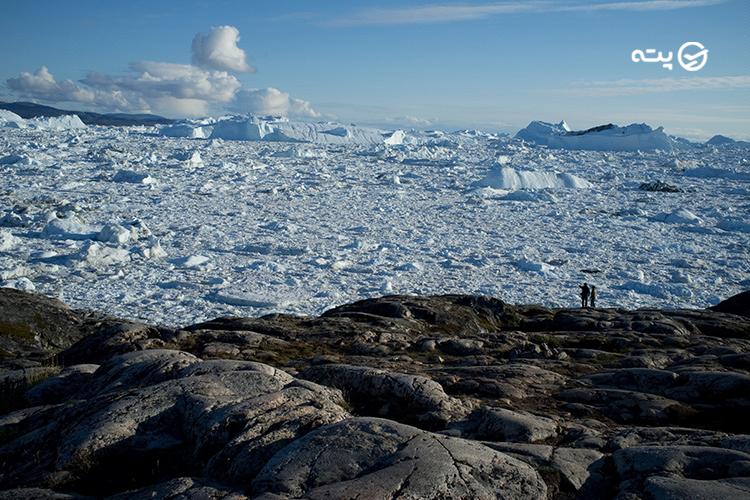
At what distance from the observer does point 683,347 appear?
262 inches

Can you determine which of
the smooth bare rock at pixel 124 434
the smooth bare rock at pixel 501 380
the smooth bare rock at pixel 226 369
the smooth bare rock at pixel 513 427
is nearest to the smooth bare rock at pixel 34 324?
the smooth bare rock at pixel 124 434

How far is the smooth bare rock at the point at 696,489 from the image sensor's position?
91.0 inches

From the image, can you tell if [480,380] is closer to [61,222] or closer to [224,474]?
[224,474]

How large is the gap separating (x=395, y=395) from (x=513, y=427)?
96 cm

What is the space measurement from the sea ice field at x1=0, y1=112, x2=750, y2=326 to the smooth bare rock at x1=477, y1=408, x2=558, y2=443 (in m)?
6.68

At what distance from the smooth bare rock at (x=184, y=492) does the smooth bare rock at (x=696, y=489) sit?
6.62 feet

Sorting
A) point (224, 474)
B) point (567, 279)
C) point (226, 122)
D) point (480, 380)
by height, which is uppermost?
point (226, 122)

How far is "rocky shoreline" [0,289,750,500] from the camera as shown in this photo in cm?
250

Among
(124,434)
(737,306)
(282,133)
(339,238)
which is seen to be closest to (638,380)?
(124,434)

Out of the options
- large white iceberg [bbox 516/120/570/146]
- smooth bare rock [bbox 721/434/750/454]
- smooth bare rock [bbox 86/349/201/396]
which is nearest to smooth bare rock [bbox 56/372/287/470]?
smooth bare rock [bbox 86/349/201/396]

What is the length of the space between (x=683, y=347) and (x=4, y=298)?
938 cm

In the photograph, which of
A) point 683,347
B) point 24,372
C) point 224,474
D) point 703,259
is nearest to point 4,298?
point 24,372

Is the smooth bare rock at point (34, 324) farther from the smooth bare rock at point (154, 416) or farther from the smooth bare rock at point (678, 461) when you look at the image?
the smooth bare rock at point (678, 461)

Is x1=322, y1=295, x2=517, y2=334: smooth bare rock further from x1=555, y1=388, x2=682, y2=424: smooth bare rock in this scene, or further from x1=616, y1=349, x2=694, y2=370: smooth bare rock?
x1=555, y1=388, x2=682, y2=424: smooth bare rock
